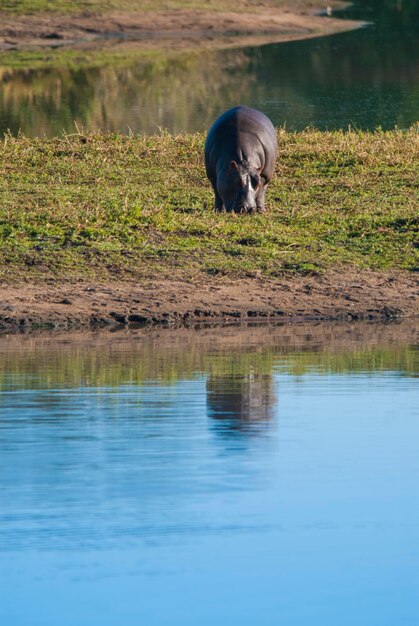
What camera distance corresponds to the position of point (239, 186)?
14000 millimetres

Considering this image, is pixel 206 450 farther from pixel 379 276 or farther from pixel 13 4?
pixel 13 4

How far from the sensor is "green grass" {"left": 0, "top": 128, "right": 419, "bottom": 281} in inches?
485

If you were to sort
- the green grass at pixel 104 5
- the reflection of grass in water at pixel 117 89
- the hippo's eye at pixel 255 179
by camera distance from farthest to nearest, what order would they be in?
the green grass at pixel 104 5 → the reflection of grass in water at pixel 117 89 → the hippo's eye at pixel 255 179

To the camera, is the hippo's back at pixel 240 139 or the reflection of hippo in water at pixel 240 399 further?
the hippo's back at pixel 240 139

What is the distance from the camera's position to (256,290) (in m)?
11.9

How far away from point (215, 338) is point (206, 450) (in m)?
3.49

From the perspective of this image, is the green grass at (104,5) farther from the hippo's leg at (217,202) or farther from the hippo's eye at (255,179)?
the hippo's eye at (255,179)

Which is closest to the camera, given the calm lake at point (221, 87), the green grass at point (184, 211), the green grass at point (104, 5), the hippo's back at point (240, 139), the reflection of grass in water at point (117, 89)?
the green grass at point (184, 211)

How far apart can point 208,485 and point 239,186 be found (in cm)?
759

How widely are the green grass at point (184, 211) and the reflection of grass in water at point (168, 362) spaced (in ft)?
6.17

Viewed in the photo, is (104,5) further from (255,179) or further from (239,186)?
(239,186)

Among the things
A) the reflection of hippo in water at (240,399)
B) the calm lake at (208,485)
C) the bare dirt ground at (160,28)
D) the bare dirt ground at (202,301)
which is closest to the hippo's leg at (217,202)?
the bare dirt ground at (202,301)

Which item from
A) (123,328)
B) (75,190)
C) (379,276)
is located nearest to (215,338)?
(123,328)

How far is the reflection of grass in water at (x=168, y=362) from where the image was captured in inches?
361
